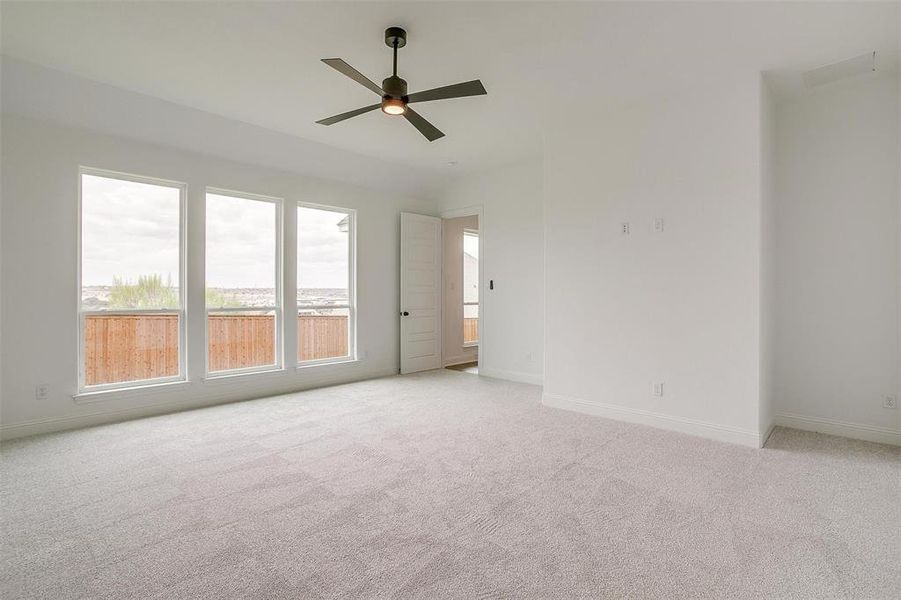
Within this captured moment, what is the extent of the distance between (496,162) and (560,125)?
1.46 m

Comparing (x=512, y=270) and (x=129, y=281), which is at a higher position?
(x=512, y=270)

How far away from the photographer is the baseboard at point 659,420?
133 inches

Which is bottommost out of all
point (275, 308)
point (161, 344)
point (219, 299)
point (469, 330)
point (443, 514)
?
point (443, 514)

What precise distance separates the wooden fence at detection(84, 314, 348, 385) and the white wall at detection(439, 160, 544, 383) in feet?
7.83

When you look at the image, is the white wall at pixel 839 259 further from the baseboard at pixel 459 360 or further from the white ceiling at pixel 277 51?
the baseboard at pixel 459 360

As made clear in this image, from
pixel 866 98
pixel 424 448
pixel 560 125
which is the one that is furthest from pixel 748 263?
pixel 424 448

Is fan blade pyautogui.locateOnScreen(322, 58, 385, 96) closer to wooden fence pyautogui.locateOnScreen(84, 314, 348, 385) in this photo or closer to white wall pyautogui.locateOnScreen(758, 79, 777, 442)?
white wall pyautogui.locateOnScreen(758, 79, 777, 442)

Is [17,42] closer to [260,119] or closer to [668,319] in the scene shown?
[260,119]

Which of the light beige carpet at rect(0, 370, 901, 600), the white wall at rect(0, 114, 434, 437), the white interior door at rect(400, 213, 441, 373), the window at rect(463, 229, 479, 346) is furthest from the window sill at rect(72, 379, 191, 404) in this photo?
the window at rect(463, 229, 479, 346)

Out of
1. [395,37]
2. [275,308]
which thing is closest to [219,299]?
[275,308]

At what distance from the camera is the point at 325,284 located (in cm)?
566

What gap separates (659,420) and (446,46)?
11.3 feet

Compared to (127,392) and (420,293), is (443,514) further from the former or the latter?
(420,293)

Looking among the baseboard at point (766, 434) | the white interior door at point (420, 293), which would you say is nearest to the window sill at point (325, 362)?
the white interior door at point (420, 293)
